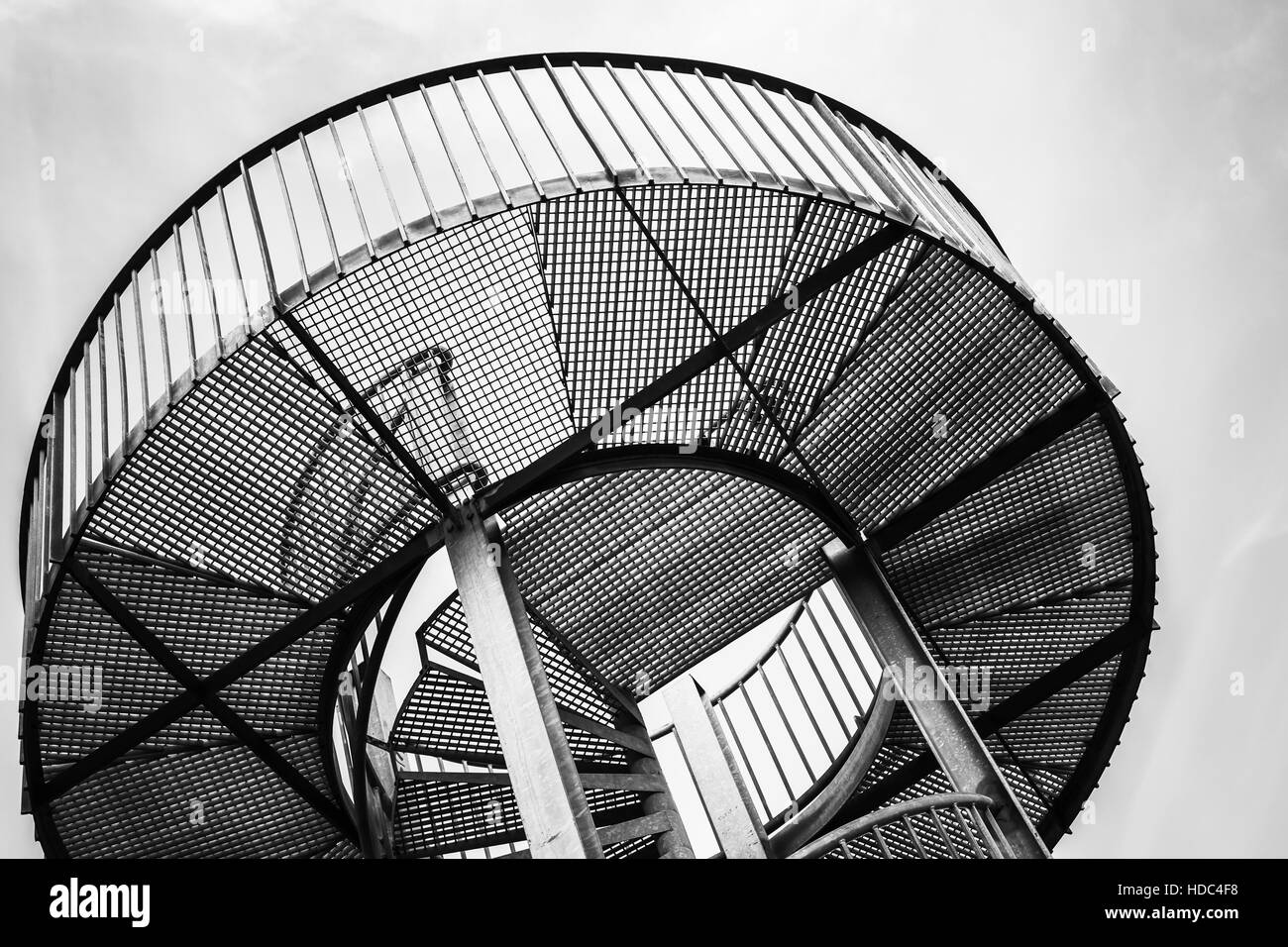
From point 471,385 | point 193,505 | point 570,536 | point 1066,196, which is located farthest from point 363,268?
point 1066,196

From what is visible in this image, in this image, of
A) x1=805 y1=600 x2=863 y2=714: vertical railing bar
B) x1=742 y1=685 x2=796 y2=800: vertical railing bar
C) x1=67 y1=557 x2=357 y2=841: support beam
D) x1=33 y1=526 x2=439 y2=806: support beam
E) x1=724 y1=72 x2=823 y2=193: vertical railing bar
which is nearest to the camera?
x1=724 y1=72 x2=823 y2=193: vertical railing bar

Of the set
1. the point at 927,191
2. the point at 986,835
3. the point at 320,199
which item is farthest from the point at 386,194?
the point at 986,835

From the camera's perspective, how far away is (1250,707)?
2202 centimetres

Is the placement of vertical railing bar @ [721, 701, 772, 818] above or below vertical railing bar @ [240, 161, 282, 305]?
below

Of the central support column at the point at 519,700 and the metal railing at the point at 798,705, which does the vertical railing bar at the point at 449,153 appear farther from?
the metal railing at the point at 798,705

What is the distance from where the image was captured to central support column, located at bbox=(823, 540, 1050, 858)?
38.5 ft

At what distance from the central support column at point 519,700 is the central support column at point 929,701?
4000 mm

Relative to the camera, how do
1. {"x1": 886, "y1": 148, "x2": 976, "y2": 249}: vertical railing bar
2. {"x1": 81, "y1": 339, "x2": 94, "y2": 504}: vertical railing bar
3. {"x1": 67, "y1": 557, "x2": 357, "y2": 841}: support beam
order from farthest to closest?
{"x1": 886, "y1": 148, "x2": 976, "y2": 249}: vertical railing bar, {"x1": 67, "y1": 557, "x2": 357, "y2": 841}: support beam, {"x1": 81, "y1": 339, "x2": 94, "y2": 504}: vertical railing bar

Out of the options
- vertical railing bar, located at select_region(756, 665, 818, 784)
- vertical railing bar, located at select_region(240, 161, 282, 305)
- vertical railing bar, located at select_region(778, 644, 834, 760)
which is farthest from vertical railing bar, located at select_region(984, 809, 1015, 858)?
vertical railing bar, located at select_region(240, 161, 282, 305)

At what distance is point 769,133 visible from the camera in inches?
423

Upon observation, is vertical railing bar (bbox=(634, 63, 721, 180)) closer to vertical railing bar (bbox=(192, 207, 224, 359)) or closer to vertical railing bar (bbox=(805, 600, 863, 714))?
vertical railing bar (bbox=(192, 207, 224, 359))

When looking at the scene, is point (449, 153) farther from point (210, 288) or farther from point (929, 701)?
point (929, 701)

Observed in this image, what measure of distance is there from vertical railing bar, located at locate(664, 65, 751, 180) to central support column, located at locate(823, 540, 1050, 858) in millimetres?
4929

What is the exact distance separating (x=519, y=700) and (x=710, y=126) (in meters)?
5.14
